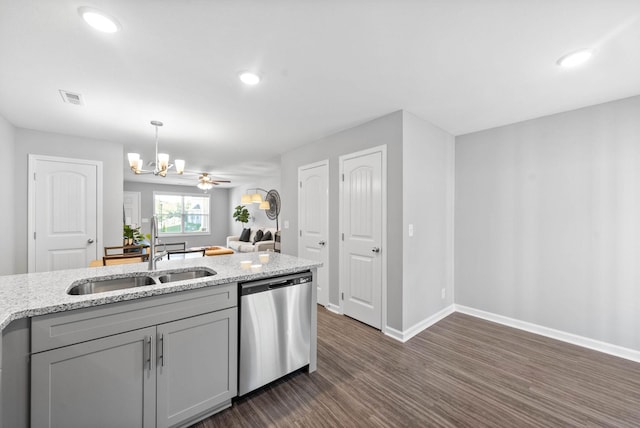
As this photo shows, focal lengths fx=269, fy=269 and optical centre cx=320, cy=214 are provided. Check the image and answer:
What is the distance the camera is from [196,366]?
1.65 meters

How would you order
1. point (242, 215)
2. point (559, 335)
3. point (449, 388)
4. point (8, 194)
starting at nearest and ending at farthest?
point (449, 388), point (559, 335), point (8, 194), point (242, 215)

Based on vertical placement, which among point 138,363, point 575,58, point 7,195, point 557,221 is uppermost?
point 575,58

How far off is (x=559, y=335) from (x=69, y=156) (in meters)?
6.64

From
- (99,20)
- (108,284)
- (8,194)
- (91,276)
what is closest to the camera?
(99,20)

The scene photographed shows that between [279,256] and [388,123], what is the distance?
1.89m

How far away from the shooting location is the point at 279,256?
103 inches

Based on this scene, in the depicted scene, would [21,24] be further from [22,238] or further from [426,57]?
[22,238]

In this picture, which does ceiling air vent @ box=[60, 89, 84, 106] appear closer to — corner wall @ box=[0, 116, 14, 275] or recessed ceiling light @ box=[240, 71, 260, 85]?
corner wall @ box=[0, 116, 14, 275]

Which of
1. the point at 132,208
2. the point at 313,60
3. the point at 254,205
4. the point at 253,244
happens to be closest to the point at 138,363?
the point at 313,60

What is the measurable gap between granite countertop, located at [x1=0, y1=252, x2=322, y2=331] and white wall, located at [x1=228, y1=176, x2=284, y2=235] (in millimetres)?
A: 5021

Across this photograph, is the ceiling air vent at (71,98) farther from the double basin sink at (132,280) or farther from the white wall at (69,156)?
the double basin sink at (132,280)

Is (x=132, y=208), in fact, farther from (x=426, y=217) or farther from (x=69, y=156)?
(x=426, y=217)

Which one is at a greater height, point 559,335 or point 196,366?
point 196,366

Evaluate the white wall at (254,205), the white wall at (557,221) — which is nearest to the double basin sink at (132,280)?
the white wall at (557,221)
